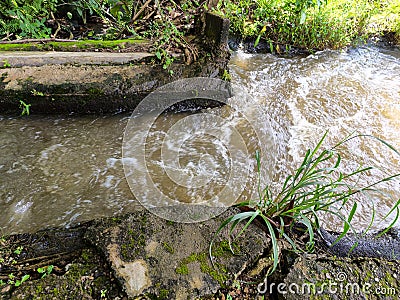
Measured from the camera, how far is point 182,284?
52.4 inches

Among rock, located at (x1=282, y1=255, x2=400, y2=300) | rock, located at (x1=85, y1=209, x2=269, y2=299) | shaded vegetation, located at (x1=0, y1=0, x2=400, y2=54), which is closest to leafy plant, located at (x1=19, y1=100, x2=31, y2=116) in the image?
shaded vegetation, located at (x1=0, y1=0, x2=400, y2=54)

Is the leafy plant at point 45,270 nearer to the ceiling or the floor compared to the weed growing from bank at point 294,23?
nearer to the floor

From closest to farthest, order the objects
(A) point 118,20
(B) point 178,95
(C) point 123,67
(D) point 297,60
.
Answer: (C) point 123,67 → (B) point 178,95 → (A) point 118,20 → (D) point 297,60

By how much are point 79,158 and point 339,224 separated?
7.76 ft

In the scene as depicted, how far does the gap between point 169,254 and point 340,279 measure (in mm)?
828

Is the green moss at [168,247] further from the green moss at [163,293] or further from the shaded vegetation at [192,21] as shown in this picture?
the shaded vegetation at [192,21]

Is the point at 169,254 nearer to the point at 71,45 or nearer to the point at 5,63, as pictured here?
the point at 5,63

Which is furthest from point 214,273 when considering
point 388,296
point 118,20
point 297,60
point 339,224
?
point 297,60

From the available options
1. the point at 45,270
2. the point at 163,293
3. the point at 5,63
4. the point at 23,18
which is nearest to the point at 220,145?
the point at 163,293

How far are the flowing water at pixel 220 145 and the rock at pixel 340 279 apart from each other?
32.8 inches

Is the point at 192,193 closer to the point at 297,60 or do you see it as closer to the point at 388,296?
the point at 388,296

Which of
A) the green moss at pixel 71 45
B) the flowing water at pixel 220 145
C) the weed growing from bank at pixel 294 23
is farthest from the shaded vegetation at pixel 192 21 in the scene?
the flowing water at pixel 220 145

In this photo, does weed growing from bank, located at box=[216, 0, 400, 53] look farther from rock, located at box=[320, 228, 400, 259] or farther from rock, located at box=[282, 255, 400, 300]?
rock, located at box=[282, 255, 400, 300]

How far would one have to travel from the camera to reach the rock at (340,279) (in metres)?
1.33
